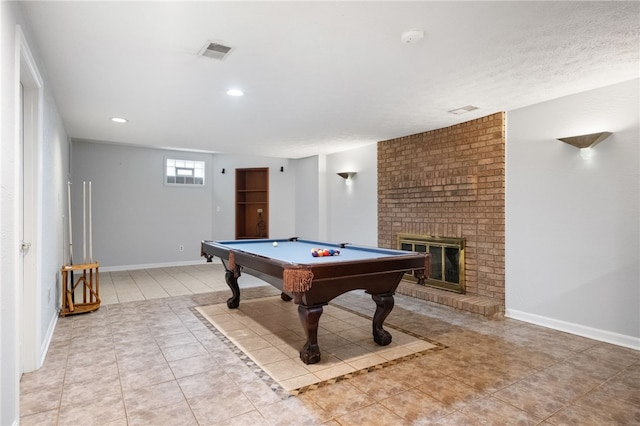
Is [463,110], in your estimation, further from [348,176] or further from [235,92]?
[348,176]

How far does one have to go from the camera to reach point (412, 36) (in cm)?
235

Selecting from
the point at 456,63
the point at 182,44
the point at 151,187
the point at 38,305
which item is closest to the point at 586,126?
the point at 456,63

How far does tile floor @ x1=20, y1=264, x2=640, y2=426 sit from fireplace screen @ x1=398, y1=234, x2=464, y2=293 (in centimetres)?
95

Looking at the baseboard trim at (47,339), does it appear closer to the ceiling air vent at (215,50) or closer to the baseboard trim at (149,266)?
the ceiling air vent at (215,50)

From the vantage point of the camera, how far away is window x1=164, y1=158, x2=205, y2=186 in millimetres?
7504

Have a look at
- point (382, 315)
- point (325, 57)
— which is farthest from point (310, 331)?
point (325, 57)

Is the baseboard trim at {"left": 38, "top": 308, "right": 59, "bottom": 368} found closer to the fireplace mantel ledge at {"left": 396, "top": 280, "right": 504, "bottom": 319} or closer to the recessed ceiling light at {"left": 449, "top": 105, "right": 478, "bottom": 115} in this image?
the fireplace mantel ledge at {"left": 396, "top": 280, "right": 504, "bottom": 319}

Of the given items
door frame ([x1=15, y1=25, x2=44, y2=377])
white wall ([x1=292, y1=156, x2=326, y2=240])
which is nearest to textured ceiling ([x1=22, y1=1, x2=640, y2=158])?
door frame ([x1=15, y1=25, x2=44, y2=377])

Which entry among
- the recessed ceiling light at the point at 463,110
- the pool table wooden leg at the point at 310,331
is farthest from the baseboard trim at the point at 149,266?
the recessed ceiling light at the point at 463,110

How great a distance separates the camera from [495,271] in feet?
13.8

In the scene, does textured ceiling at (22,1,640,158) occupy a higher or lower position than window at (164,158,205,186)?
higher

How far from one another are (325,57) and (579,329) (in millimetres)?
3363

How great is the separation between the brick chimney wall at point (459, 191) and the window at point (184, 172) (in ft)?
13.8

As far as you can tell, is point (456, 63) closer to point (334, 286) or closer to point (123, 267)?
point (334, 286)
